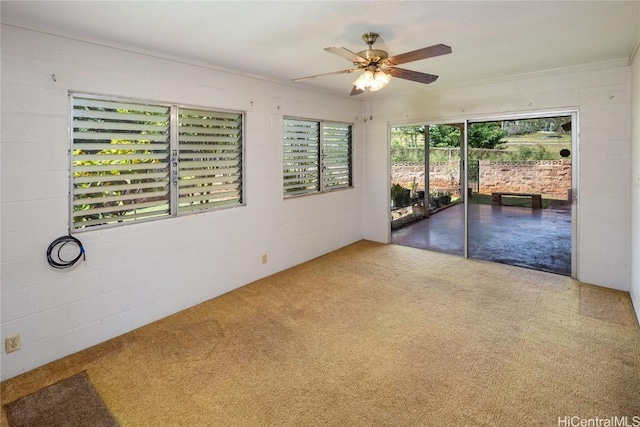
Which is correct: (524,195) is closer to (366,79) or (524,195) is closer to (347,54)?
(366,79)

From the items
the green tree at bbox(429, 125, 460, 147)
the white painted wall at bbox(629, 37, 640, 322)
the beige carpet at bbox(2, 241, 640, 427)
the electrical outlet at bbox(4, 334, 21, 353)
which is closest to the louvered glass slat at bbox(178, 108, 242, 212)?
the beige carpet at bbox(2, 241, 640, 427)

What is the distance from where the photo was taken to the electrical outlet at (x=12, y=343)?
98.6 inches

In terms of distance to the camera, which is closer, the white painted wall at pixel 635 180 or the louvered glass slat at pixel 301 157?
the white painted wall at pixel 635 180

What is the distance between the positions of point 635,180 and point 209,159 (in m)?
4.24

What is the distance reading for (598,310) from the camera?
11.3 feet

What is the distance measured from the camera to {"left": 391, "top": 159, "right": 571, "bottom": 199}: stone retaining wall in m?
4.43

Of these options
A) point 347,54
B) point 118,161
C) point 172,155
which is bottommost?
point 118,161

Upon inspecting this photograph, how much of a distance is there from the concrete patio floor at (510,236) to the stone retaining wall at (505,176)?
0.27m

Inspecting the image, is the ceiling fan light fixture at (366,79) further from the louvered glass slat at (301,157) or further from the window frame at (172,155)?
the louvered glass slat at (301,157)

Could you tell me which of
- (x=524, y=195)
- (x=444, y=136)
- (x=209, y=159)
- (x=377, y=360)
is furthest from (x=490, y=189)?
(x=209, y=159)

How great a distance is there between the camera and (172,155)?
11.3 ft

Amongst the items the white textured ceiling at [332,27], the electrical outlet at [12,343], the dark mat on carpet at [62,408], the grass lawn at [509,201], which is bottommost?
the dark mat on carpet at [62,408]

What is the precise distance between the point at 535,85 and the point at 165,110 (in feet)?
14.0

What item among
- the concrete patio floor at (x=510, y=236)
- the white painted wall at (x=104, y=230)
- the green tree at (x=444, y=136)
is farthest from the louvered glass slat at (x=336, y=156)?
the concrete patio floor at (x=510, y=236)
